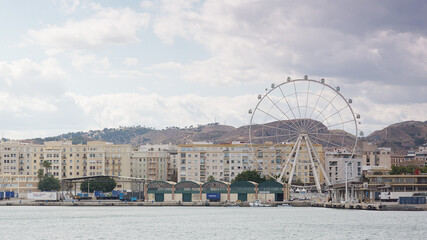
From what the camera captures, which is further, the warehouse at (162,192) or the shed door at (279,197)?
the warehouse at (162,192)

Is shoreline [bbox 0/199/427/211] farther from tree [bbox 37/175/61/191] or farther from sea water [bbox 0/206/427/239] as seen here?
tree [bbox 37/175/61/191]

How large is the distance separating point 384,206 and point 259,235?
51.3m

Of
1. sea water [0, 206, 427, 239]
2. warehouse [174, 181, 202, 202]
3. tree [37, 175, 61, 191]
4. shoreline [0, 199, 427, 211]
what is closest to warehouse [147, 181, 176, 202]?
warehouse [174, 181, 202, 202]

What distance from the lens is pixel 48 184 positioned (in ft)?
643

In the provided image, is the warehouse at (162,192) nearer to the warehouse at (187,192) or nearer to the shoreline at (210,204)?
the warehouse at (187,192)

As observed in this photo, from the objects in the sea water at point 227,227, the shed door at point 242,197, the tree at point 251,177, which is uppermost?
the tree at point 251,177

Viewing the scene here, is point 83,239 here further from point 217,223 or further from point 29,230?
point 217,223

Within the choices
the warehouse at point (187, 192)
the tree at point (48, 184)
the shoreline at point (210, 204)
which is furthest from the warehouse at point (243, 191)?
the tree at point (48, 184)

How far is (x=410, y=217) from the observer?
112 meters

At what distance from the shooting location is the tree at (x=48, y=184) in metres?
196

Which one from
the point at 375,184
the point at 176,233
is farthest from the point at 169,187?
the point at 176,233

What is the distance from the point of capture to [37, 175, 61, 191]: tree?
196000 millimetres

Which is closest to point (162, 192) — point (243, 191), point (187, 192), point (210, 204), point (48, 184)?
point (187, 192)

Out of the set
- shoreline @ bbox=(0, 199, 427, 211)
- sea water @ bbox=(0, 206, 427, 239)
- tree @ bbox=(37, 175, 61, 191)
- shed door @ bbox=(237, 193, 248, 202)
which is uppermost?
tree @ bbox=(37, 175, 61, 191)
